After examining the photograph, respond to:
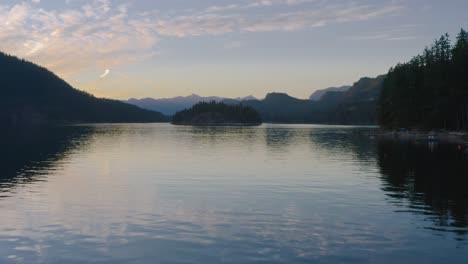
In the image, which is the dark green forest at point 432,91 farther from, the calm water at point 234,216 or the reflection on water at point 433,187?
the calm water at point 234,216

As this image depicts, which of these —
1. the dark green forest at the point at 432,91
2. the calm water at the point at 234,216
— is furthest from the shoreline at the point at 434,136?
the calm water at the point at 234,216

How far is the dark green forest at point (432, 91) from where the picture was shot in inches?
5325

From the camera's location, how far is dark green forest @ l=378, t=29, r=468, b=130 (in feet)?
444

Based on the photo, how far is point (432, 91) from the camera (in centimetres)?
14688

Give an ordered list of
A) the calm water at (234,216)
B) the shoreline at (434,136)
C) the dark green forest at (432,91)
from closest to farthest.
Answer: the calm water at (234,216) < the shoreline at (434,136) < the dark green forest at (432,91)

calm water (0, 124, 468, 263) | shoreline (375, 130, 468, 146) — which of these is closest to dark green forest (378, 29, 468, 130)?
shoreline (375, 130, 468, 146)

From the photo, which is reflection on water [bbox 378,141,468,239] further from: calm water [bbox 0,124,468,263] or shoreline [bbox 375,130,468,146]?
shoreline [bbox 375,130,468,146]

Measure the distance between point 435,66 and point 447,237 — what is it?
131738 millimetres

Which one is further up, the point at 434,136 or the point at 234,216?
the point at 434,136

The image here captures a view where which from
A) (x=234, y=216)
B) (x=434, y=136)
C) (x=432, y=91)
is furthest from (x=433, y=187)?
(x=432, y=91)

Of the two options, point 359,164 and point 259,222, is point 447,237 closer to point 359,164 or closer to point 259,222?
point 259,222

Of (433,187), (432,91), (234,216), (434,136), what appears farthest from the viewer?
(432,91)

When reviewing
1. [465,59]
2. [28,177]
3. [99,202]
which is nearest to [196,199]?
[99,202]

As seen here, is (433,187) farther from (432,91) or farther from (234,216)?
(432,91)
